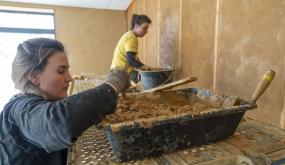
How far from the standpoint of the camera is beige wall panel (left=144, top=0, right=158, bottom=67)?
9.04 feet

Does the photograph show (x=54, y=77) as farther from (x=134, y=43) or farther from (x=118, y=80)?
(x=134, y=43)

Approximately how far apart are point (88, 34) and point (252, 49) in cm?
423

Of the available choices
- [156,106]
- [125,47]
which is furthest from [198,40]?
[156,106]

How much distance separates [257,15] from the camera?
3.75ft

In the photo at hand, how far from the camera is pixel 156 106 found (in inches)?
37.1

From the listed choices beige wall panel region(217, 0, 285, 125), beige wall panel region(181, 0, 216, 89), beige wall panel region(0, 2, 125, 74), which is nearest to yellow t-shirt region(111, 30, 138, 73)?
beige wall panel region(181, 0, 216, 89)

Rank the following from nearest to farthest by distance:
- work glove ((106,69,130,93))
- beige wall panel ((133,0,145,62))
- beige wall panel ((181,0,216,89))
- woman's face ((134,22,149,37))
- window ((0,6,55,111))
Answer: work glove ((106,69,130,93)), beige wall panel ((181,0,216,89)), woman's face ((134,22,149,37)), beige wall panel ((133,0,145,62)), window ((0,6,55,111))

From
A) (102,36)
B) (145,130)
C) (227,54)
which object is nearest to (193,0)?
(227,54)

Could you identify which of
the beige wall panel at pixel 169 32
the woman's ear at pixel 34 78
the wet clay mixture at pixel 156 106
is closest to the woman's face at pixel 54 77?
the woman's ear at pixel 34 78

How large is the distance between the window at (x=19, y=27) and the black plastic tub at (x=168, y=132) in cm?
469

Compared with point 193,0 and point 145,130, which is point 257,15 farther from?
point 145,130

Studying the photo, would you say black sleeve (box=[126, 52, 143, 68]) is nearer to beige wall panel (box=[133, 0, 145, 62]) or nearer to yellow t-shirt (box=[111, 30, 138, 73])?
yellow t-shirt (box=[111, 30, 138, 73])

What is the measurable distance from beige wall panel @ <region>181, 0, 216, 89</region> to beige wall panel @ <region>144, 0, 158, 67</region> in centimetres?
81

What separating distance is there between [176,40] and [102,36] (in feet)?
10.4
